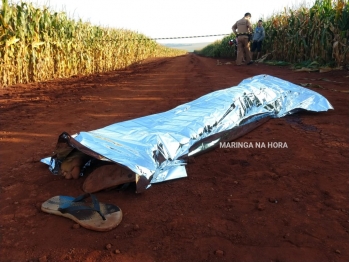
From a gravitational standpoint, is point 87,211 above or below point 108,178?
below

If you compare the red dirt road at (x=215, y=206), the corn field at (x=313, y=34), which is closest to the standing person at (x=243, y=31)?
the corn field at (x=313, y=34)

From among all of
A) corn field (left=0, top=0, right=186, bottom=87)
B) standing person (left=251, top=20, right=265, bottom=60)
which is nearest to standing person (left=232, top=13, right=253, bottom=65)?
standing person (left=251, top=20, right=265, bottom=60)

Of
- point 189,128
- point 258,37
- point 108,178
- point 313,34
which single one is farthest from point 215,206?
point 258,37

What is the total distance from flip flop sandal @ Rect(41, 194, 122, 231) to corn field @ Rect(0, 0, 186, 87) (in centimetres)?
628

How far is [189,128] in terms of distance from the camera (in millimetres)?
3035

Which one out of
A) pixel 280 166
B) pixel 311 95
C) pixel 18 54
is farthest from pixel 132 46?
pixel 280 166

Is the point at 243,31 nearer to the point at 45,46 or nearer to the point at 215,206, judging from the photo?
the point at 45,46

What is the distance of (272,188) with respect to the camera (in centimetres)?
233

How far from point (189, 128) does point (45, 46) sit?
7.05 m

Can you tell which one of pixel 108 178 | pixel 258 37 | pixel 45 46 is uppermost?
pixel 258 37

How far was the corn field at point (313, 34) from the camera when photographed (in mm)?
8680

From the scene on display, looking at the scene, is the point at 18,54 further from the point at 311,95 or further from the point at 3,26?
the point at 311,95

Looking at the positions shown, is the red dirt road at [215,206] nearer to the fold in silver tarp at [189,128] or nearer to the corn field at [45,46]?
the fold in silver tarp at [189,128]

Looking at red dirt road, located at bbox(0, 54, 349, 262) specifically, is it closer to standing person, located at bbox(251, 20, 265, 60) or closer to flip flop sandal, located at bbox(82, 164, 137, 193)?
flip flop sandal, located at bbox(82, 164, 137, 193)
